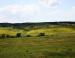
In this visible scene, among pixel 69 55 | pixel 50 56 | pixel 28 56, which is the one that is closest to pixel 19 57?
pixel 28 56

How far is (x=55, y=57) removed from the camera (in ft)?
115

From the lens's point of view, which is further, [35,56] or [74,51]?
[74,51]

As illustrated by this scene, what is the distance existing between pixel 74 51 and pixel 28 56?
6.39 m

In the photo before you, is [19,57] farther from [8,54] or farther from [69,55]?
[69,55]

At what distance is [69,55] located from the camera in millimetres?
36094

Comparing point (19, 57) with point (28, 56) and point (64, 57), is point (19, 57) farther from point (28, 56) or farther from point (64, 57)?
point (64, 57)

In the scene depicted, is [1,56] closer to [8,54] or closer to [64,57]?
[8,54]

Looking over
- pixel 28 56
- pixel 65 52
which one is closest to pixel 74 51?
pixel 65 52

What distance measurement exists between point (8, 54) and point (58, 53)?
6343mm

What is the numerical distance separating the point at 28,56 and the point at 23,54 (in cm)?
185

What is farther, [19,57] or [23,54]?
[23,54]

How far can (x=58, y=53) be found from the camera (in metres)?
37.7

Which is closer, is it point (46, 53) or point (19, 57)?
point (19, 57)

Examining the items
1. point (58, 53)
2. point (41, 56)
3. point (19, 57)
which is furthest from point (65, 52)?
point (19, 57)
